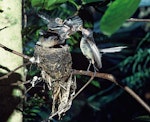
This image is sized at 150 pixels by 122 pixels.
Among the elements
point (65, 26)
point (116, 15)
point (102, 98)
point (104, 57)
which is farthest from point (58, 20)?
point (102, 98)

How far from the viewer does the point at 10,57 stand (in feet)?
2.34

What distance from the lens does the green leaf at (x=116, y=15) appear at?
36cm

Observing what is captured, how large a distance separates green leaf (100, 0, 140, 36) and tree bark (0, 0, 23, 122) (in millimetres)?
350

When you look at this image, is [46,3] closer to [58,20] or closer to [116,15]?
[58,20]

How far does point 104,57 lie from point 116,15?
214cm

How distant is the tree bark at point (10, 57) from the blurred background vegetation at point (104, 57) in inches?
→ 2.2

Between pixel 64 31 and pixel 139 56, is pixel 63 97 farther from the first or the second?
pixel 139 56

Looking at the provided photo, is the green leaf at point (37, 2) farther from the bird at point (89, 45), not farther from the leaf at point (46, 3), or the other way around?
the bird at point (89, 45)

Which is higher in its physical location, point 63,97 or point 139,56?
point 63,97

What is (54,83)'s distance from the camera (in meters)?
0.75

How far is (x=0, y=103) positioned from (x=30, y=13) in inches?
21.4

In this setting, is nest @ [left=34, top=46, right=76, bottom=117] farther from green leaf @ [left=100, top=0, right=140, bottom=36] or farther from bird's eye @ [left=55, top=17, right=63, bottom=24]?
green leaf @ [left=100, top=0, right=140, bottom=36]

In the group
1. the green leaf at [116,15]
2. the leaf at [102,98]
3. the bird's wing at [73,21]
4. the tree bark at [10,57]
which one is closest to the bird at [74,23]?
the bird's wing at [73,21]

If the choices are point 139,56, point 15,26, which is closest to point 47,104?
point 15,26
